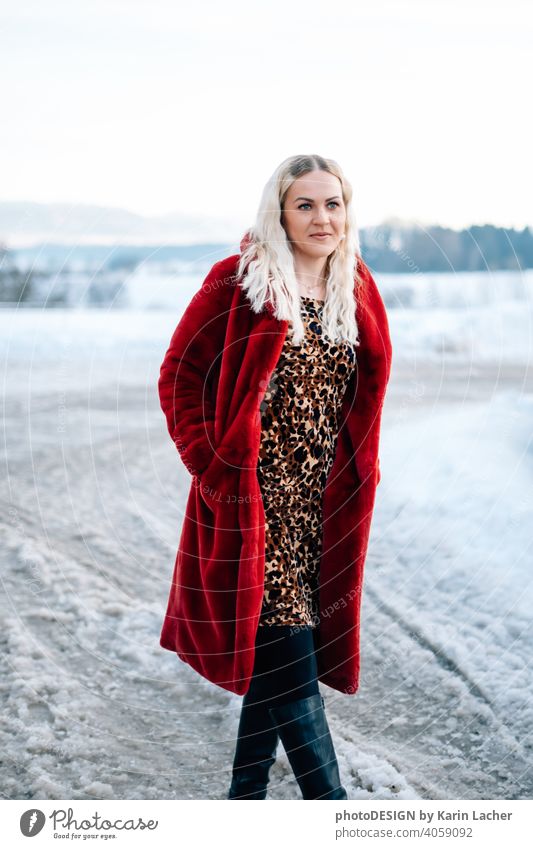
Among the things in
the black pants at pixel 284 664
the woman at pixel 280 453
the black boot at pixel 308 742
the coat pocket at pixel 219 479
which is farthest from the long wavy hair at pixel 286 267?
the black boot at pixel 308 742

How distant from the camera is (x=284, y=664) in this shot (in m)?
2.37

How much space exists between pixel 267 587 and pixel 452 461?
4.05 meters

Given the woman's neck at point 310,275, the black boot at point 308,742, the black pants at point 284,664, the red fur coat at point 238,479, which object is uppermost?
the woman's neck at point 310,275

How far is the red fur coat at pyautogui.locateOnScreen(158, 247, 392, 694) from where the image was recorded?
232 centimetres

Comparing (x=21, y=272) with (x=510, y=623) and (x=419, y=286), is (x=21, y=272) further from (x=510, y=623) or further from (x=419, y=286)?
(x=510, y=623)

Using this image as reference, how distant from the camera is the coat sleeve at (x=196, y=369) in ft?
7.84

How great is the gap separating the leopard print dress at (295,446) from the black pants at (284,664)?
0.11 feet

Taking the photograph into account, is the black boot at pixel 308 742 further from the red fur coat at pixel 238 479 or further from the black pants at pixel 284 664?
the red fur coat at pixel 238 479

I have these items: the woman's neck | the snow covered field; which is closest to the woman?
the woman's neck

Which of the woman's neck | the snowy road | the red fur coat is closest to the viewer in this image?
the red fur coat

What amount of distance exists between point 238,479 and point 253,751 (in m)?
0.83

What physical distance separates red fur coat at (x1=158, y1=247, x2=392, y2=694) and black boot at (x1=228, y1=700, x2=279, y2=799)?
0.13 meters

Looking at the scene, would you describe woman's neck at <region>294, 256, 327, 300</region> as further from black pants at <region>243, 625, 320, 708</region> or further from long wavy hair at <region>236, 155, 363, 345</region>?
black pants at <region>243, 625, 320, 708</region>

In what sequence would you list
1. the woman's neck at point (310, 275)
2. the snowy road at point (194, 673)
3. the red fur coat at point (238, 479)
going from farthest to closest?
the snowy road at point (194, 673) → the woman's neck at point (310, 275) → the red fur coat at point (238, 479)
